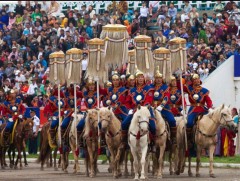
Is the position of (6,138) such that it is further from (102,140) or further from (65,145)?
(102,140)

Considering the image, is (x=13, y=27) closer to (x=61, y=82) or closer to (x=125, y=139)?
(x=61, y=82)

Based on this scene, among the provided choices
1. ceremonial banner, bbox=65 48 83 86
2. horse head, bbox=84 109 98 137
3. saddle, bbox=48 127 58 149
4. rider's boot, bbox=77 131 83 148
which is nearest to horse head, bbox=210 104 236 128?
horse head, bbox=84 109 98 137

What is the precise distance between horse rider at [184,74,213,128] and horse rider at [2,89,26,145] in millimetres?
6943

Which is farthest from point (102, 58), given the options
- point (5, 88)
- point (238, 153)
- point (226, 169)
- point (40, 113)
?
point (5, 88)

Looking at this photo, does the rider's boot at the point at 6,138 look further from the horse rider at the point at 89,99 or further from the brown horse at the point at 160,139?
the brown horse at the point at 160,139

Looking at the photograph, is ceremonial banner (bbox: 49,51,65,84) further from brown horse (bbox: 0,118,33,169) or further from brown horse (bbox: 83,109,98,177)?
brown horse (bbox: 83,109,98,177)

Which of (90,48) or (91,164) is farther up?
(90,48)

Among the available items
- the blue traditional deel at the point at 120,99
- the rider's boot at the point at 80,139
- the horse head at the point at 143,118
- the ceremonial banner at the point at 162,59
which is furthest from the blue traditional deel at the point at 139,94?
the rider's boot at the point at 80,139

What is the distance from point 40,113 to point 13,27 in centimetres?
891

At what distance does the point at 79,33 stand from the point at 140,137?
20657 mm

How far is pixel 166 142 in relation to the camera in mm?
32250

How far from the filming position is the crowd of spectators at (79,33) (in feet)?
147

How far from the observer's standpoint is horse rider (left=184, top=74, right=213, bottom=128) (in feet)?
106

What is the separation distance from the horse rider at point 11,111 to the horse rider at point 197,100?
694 cm
